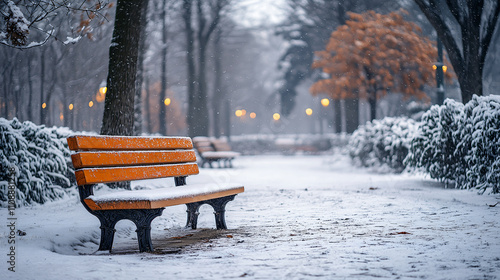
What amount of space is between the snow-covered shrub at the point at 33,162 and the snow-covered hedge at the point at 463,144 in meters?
6.68

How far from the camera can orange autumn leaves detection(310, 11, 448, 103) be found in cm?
2248

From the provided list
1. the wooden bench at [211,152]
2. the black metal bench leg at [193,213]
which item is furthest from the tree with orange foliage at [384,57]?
the black metal bench leg at [193,213]

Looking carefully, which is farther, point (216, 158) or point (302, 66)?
point (302, 66)

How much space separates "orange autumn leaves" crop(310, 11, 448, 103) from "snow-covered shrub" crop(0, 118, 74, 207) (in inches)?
605

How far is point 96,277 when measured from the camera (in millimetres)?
4016

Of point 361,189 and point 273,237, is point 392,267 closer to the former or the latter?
point 273,237

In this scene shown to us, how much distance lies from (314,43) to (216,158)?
1932 cm

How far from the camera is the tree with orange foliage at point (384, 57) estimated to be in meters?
22.5

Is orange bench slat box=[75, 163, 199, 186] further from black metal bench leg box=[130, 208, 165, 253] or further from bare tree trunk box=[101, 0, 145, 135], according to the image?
bare tree trunk box=[101, 0, 145, 135]

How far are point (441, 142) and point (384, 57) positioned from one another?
11963 millimetres

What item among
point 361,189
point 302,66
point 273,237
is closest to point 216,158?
point 361,189

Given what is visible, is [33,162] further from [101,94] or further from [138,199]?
[101,94]

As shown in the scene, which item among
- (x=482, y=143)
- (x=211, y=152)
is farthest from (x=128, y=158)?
(x=211, y=152)

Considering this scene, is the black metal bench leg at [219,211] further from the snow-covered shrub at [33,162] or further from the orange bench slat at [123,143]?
the snow-covered shrub at [33,162]
